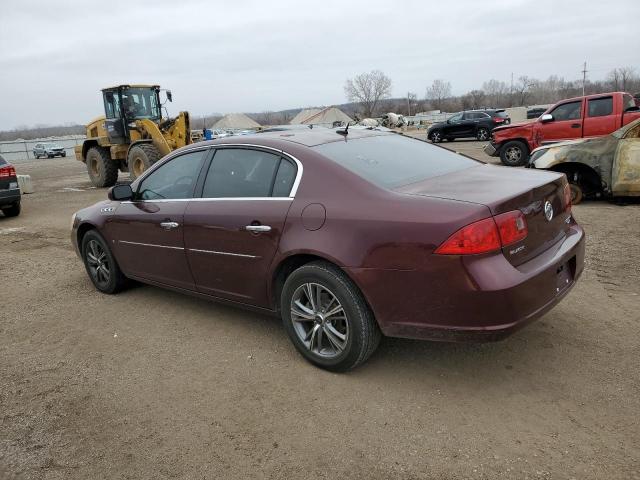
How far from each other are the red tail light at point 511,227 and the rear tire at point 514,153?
11.1 meters

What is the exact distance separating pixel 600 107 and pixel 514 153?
2.32 metres

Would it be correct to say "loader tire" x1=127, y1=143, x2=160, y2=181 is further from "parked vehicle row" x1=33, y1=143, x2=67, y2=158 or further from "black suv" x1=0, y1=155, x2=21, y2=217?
"parked vehicle row" x1=33, y1=143, x2=67, y2=158

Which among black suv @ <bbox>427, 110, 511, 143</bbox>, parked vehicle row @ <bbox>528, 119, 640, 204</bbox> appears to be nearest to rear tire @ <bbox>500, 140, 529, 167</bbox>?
parked vehicle row @ <bbox>528, 119, 640, 204</bbox>

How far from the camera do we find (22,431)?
3031 mm

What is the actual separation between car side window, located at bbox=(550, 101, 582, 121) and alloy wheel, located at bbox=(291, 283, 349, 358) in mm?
10780

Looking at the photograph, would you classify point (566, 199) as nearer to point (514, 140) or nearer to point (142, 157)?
point (514, 140)

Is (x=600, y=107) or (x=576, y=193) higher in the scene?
(x=600, y=107)

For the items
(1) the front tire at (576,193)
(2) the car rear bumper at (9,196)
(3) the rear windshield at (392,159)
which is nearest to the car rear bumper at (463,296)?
(3) the rear windshield at (392,159)

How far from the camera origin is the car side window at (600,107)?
1152 cm

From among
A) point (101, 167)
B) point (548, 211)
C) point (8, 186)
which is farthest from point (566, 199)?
point (101, 167)

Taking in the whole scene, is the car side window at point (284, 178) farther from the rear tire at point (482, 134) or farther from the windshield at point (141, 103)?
the rear tire at point (482, 134)

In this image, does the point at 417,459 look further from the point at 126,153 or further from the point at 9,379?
the point at 126,153

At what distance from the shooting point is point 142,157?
14453mm

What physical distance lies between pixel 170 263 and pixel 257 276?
1.10 meters
